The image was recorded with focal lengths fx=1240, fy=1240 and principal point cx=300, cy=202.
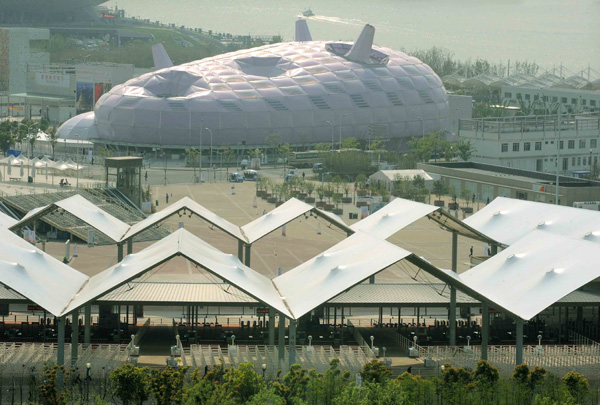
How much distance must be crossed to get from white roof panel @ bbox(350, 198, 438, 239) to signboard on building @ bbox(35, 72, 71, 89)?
434 feet

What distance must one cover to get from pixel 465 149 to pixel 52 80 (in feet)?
300

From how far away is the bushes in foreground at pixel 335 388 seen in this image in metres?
37.6

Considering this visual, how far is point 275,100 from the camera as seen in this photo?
5394 inches

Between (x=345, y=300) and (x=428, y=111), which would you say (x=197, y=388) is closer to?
(x=345, y=300)

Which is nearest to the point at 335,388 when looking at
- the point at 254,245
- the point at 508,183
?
the point at 254,245

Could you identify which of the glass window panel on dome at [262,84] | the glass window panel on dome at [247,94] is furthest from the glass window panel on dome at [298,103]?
the glass window panel on dome at [247,94]

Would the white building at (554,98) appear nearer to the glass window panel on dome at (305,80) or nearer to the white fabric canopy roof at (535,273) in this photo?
the glass window panel on dome at (305,80)

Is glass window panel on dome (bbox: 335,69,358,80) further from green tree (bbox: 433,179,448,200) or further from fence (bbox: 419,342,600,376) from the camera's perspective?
fence (bbox: 419,342,600,376)

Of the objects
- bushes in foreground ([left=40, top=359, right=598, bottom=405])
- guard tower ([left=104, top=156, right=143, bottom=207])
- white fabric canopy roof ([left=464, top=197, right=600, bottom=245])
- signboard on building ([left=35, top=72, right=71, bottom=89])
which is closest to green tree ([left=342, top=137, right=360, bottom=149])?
guard tower ([left=104, top=156, right=143, bottom=207])

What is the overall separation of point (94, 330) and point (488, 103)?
15237 cm

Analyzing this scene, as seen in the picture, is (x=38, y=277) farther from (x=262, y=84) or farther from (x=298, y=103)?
(x=262, y=84)

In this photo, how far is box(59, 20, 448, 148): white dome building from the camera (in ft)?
439

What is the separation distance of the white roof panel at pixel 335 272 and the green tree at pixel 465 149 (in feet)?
230

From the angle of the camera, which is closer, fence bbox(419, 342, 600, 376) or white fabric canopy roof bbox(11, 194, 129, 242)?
fence bbox(419, 342, 600, 376)
